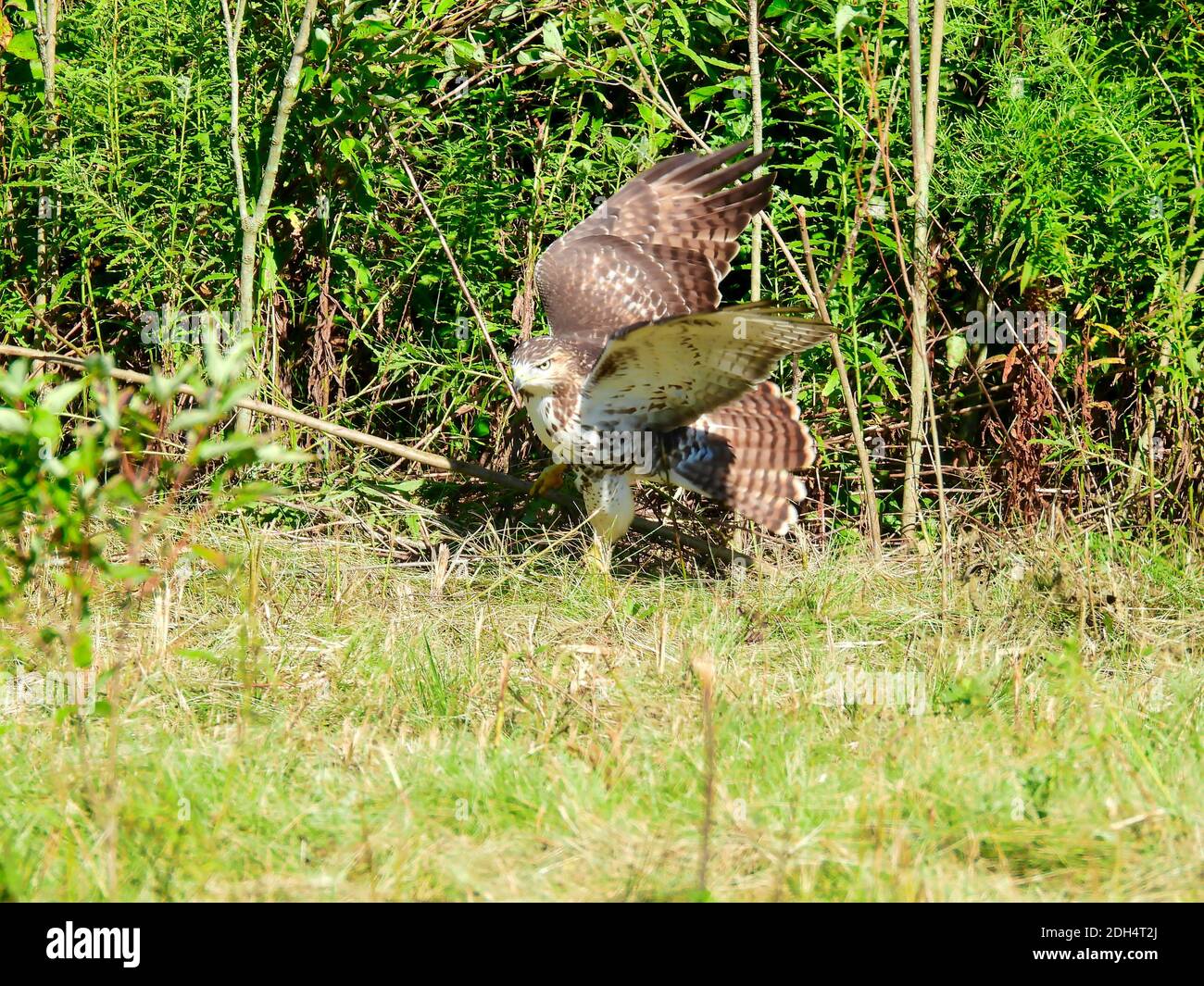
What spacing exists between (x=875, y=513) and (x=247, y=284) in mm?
2401

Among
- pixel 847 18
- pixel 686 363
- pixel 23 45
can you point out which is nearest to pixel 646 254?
pixel 686 363

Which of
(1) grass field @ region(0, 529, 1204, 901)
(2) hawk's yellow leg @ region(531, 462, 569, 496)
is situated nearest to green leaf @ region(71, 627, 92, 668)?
(1) grass field @ region(0, 529, 1204, 901)

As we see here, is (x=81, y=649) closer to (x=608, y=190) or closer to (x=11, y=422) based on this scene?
(x=11, y=422)

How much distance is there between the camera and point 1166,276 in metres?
4.34

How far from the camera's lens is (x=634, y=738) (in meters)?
3.12

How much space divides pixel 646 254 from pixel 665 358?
2.99ft

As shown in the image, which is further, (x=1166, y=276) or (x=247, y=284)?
(x=247, y=284)

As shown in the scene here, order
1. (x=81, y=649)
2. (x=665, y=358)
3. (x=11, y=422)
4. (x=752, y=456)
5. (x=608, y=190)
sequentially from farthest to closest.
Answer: (x=608, y=190) → (x=752, y=456) → (x=665, y=358) → (x=81, y=649) → (x=11, y=422)

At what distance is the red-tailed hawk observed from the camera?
169 inches

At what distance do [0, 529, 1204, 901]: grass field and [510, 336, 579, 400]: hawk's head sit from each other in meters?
0.61

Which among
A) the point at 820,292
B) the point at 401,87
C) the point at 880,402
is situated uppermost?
the point at 401,87

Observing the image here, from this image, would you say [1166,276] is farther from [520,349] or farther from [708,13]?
[520,349]

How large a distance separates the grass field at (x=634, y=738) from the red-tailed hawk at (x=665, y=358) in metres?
0.37

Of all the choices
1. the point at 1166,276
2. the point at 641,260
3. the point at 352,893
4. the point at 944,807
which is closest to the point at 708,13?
the point at 641,260
